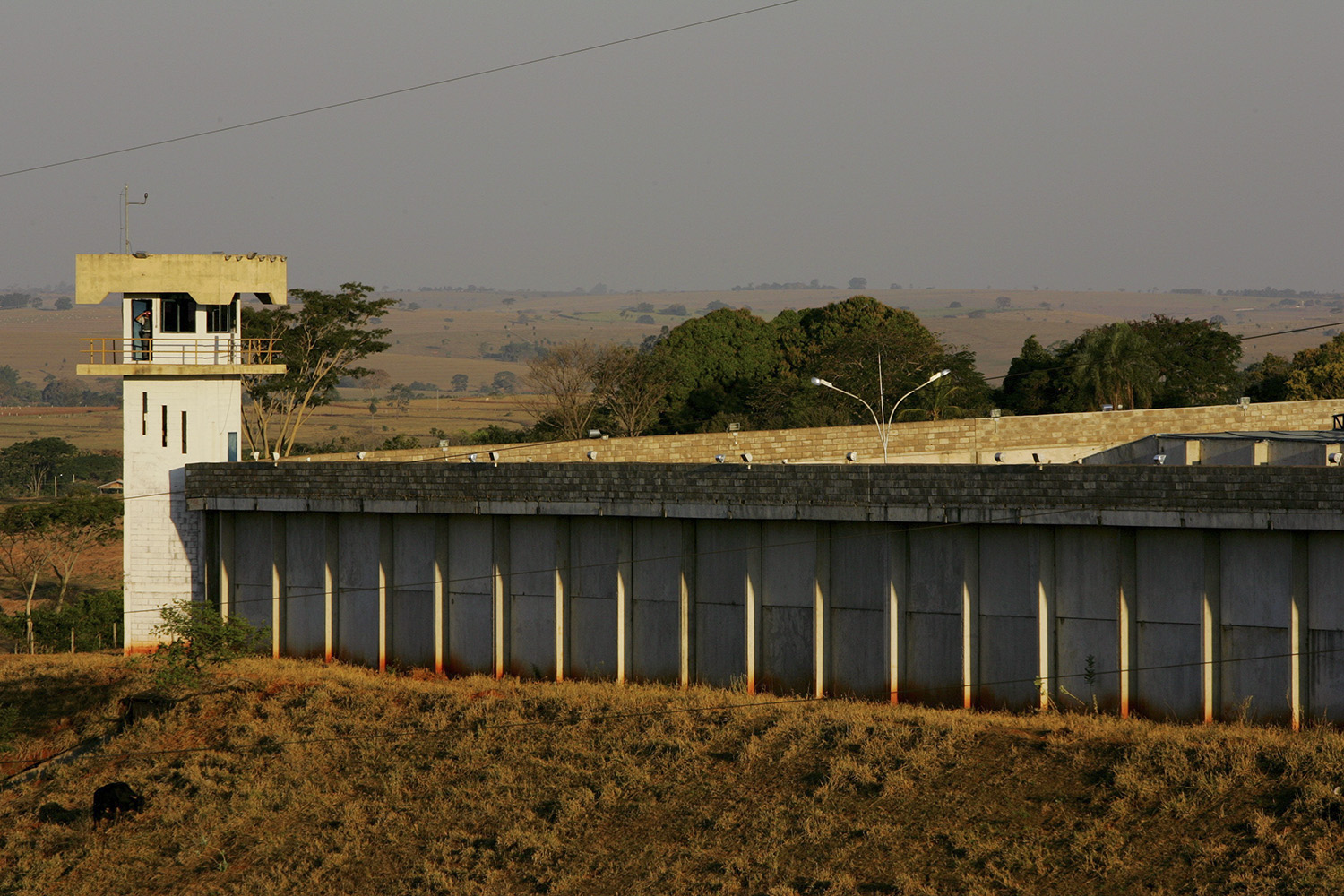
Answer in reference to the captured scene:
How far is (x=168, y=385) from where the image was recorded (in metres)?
35.1

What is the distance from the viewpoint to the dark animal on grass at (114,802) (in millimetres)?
26859

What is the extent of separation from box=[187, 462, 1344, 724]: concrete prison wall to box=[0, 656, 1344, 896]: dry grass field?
3.71ft

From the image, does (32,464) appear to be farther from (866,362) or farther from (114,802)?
(114,802)

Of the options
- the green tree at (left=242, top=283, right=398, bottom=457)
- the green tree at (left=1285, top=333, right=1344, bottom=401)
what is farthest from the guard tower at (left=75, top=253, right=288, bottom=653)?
the green tree at (left=1285, top=333, right=1344, bottom=401)

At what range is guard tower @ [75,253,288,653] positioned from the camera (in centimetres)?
3444

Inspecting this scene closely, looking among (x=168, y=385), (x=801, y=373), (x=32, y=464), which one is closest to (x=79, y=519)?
(x=168, y=385)

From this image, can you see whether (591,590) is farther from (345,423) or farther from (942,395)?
(345,423)

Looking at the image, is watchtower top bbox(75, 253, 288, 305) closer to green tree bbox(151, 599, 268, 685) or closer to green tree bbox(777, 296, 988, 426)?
green tree bbox(151, 599, 268, 685)

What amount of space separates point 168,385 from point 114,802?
40.7 feet

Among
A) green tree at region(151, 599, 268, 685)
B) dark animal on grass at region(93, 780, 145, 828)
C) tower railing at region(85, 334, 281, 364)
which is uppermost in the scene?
tower railing at region(85, 334, 281, 364)

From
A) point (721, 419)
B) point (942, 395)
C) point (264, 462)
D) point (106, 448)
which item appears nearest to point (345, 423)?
point (106, 448)

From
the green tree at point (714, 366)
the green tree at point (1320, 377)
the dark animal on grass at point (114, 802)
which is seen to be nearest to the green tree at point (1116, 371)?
the green tree at point (1320, 377)

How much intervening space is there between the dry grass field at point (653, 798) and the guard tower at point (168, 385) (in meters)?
4.61

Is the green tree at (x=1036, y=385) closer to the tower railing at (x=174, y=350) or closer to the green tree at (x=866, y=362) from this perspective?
the green tree at (x=866, y=362)
